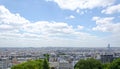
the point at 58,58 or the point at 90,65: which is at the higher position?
the point at 90,65

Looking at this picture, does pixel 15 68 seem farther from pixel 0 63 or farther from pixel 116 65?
pixel 0 63

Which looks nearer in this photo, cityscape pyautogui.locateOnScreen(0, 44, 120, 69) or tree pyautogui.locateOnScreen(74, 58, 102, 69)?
tree pyautogui.locateOnScreen(74, 58, 102, 69)

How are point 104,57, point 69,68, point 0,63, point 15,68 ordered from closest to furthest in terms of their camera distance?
point 15,68, point 69,68, point 0,63, point 104,57

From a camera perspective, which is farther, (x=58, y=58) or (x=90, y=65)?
(x=58, y=58)

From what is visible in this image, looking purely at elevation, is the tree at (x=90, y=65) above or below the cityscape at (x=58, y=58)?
above

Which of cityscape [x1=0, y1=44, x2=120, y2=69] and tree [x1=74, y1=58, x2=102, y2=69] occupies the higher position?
tree [x1=74, y1=58, x2=102, y2=69]

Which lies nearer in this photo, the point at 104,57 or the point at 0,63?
the point at 0,63

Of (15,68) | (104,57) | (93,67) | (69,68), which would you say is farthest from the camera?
(104,57)

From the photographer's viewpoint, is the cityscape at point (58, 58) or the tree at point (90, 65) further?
the cityscape at point (58, 58)

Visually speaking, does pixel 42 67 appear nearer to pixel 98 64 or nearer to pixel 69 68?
pixel 98 64

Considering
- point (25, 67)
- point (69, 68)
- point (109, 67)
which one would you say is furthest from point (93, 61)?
point (69, 68)
